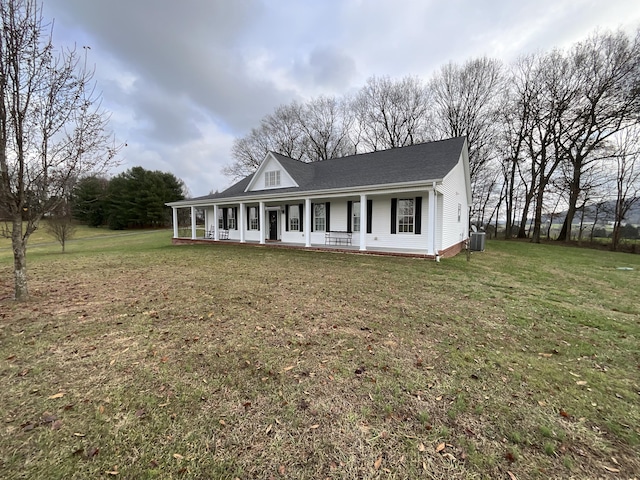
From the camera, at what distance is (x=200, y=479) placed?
1.66 m

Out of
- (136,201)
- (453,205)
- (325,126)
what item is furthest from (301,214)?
(136,201)

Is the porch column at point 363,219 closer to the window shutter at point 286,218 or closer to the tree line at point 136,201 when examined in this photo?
the window shutter at point 286,218

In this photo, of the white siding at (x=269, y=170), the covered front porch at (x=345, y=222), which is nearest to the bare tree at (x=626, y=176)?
the covered front porch at (x=345, y=222)

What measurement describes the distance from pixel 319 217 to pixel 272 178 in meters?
3.99

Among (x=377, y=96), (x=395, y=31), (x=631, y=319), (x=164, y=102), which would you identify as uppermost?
(x=377, y=96)

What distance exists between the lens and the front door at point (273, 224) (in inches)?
634

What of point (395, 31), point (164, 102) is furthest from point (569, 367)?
point (164, 102)

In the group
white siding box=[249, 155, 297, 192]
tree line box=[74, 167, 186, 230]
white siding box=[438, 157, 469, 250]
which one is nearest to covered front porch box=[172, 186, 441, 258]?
white siding box=[438, 157, 469, 250]

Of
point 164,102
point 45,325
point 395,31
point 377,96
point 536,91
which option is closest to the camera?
point 45,325

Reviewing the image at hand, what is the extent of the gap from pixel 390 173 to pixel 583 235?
22.0m

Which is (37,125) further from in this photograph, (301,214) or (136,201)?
(136,201)

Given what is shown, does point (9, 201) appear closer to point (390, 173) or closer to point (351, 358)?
point (351, 358)

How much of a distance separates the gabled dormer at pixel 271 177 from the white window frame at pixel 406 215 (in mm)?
5881

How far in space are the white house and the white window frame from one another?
0.04m
